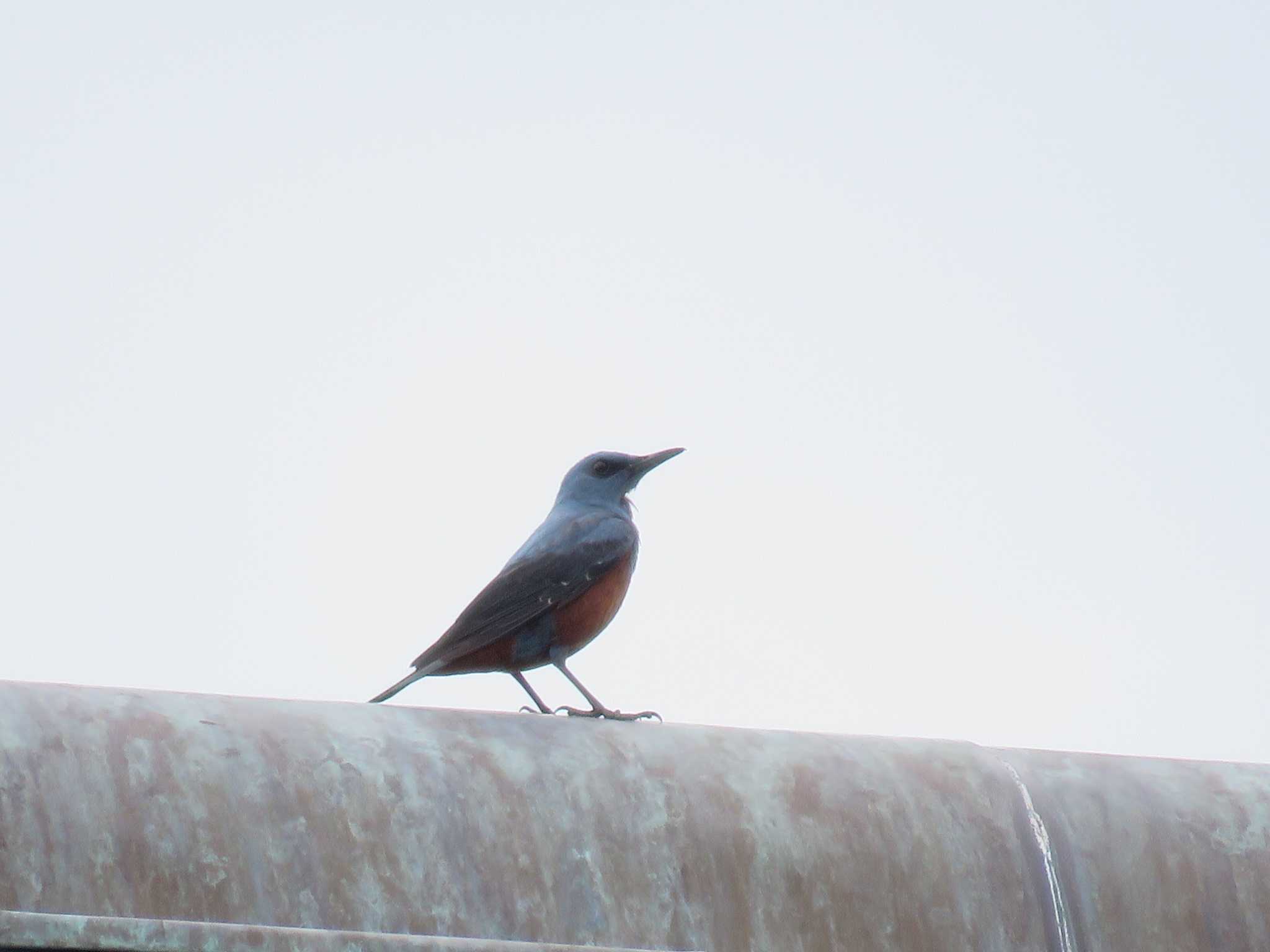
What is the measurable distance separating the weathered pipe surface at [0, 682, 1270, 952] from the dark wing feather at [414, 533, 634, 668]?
2.07 metres

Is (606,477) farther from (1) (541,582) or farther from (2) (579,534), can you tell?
(1) (541,582)

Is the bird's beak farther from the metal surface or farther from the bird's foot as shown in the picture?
the metal surface

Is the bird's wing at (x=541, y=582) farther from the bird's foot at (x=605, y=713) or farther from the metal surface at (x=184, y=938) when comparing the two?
the metal surface at (x=184, y=938)

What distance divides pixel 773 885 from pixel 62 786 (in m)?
1.34

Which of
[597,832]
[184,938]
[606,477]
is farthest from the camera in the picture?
[606,477]

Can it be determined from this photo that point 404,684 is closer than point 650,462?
Yes

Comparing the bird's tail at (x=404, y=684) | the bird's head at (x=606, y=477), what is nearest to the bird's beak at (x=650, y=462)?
the bird's head at (x=606, y=477)

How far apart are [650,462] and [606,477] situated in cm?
22

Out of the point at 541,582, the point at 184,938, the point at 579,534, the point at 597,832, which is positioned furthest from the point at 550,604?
the point at 184,938

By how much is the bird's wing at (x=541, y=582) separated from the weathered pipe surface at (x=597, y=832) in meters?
2.09

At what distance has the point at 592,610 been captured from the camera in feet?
19.6

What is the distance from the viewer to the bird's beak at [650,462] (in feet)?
22.5

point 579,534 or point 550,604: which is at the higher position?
point 579,534

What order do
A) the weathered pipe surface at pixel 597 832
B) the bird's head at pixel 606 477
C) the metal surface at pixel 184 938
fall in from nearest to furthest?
1. the metal surface at pixel 184 938
2. the weathered pipe surface at pixel 597 832
3. the bird's head at pixel 606 477
